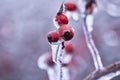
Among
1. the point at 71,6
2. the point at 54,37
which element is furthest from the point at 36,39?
the point at 54,37

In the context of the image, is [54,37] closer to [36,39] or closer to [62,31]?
[62,31]

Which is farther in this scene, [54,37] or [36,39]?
[36,39]

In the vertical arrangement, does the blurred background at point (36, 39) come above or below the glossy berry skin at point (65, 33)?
above

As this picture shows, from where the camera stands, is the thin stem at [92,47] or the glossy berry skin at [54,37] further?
the thin stem at [92,47]

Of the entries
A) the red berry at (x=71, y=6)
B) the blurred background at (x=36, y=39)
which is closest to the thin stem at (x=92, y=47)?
the red berry at (x=71, y=6)

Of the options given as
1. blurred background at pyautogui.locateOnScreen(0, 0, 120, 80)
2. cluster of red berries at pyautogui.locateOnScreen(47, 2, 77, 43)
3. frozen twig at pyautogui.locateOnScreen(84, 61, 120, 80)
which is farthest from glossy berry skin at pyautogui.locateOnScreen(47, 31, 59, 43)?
blurred background at pyautogui.locateOnScreen(0, 0, 120, 80)

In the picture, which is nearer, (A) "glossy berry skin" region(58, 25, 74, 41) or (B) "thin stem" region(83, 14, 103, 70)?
(A) "glossy berry skin" region(58, 25, 74, 41)

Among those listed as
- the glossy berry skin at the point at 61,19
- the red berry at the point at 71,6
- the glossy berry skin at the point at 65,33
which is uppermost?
the red berry at the point at 71,6

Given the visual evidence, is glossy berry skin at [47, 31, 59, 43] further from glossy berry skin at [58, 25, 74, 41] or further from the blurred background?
the blurred background

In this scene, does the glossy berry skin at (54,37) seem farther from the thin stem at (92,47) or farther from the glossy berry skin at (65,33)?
the thin stem at (92,47)
